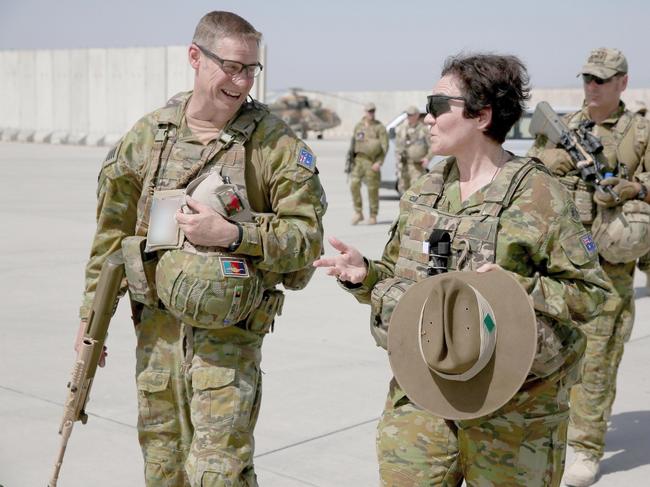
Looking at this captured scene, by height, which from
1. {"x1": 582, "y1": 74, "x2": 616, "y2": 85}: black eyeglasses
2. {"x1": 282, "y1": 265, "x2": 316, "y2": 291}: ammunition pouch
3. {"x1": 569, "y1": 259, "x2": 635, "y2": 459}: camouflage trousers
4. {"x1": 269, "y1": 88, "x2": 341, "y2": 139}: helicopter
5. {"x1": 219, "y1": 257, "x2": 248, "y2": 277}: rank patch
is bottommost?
{"x1": 269, "y1": 88, "x2": 341, "y2": 139}: helicopter

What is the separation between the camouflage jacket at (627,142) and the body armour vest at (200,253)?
2.14 metres

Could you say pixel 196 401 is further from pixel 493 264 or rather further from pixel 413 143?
pixel 413 143

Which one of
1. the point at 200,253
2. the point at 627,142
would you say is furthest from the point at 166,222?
the point at 627,142

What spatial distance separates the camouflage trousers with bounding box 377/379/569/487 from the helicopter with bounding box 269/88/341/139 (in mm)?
44033

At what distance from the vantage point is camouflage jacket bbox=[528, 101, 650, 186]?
5043 millimetres

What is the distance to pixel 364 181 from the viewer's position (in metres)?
15.5

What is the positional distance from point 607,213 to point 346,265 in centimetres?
247

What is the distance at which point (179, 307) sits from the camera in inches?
132

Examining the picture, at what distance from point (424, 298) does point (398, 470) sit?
551 mm

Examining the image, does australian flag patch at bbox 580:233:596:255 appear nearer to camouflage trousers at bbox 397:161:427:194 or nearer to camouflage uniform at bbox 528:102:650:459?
camouflage uniform at bbox 528:102:650:459

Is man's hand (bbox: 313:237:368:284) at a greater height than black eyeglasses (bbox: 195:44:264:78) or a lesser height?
lesser

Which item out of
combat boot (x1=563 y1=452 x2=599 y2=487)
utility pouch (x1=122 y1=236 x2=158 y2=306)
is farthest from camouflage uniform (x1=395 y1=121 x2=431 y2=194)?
utility pouch (x1=122 y1=236 x2=158 y2=306)

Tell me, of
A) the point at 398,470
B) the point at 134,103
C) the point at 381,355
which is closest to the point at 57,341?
the point at 381,355

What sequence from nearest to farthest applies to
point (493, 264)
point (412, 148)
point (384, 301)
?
point (493, 264) < point (384, 301) < point (412, 148)
